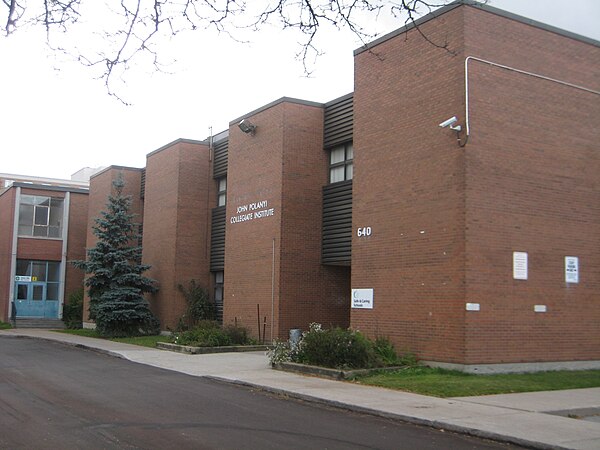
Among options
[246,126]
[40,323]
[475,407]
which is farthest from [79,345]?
[40,323]

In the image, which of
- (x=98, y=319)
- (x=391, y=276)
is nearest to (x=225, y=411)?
(x=391, y=276)

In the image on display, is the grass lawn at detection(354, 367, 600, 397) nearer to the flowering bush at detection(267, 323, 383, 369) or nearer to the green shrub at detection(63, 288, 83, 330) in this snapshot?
the flowering bush at detection(267, 323, 383, 369)

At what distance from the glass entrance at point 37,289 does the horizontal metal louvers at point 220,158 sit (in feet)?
64.7

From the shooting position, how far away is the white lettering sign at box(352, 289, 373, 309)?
1858 centimetres

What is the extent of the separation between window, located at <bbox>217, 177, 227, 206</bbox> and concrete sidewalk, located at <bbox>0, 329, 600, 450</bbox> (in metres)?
15.1

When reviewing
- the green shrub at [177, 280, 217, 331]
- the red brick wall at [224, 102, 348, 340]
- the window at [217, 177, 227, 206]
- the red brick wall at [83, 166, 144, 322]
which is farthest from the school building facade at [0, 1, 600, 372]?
the red brick wall at [83, 166, 144, 322]

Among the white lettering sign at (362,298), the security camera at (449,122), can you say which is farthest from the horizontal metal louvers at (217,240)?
the security camera at (449,122)

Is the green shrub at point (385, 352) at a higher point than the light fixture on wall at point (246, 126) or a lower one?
lower

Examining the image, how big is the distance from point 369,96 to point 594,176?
662 cm

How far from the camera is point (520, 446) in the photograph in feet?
28.3

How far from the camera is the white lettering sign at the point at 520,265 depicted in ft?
54.2

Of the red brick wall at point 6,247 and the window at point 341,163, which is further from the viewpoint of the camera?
the red brick wall at point 6,247

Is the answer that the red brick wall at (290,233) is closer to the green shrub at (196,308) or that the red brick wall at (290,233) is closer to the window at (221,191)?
the green shrub at (196,308)

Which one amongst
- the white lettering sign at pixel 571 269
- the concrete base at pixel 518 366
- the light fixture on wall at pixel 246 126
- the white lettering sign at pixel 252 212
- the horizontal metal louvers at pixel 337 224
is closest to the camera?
the concrete base at pixel 518 366
